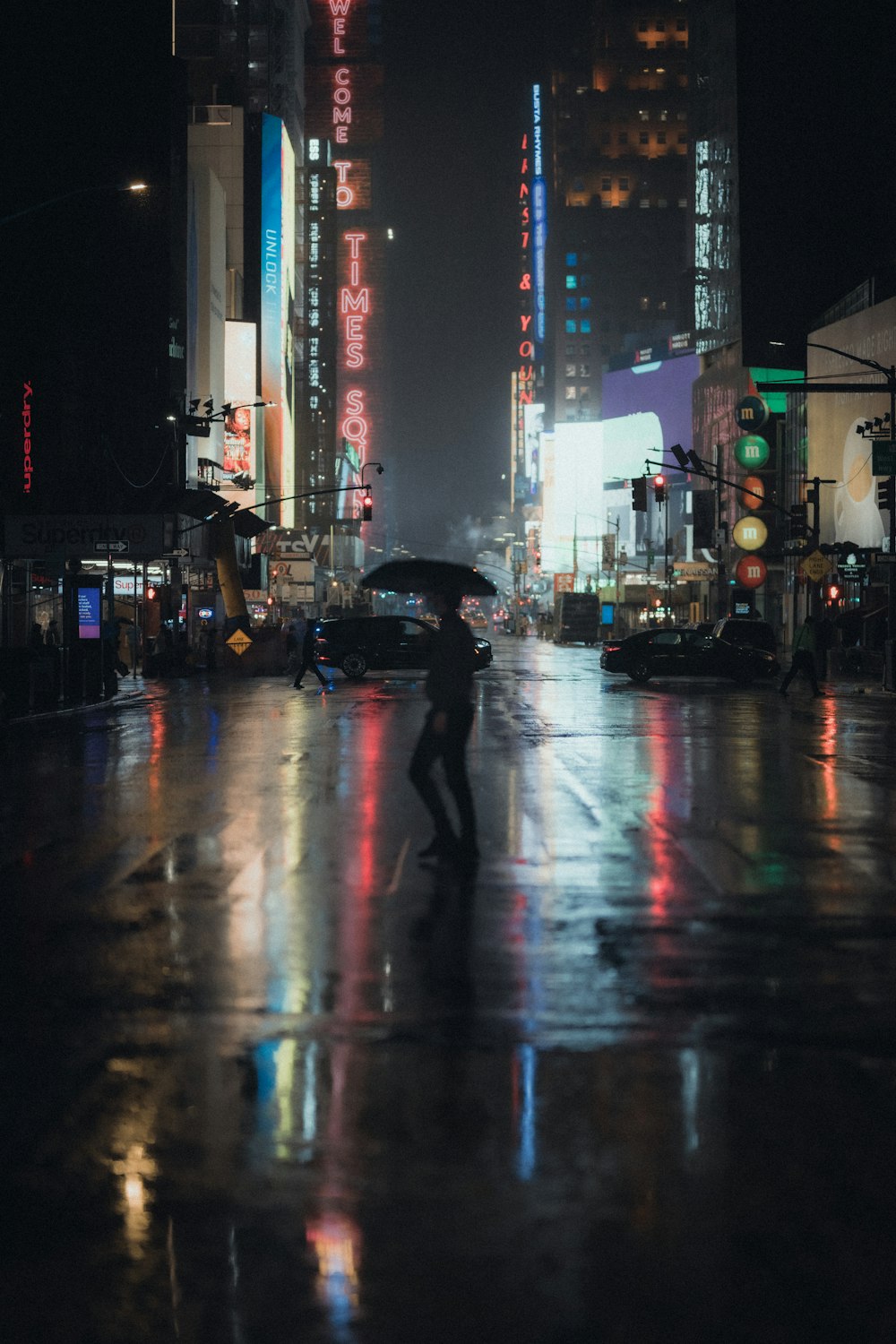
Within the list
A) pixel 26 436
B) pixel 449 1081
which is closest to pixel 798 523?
pixel 26 436

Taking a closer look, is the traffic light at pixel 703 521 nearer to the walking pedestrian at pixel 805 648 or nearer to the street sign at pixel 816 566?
the street sign at pixel 816 566

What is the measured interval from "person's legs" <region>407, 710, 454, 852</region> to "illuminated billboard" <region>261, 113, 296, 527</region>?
9233 centimetres

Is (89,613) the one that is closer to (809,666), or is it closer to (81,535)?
(81,535)

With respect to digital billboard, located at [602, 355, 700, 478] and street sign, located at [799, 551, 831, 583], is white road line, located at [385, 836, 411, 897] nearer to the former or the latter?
street sign, located at [799, 551, 831, 583]

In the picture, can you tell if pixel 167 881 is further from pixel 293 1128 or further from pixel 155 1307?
pixel 155 1307

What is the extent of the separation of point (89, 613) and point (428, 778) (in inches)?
1044

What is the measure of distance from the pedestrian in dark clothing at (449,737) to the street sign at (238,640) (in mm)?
38422

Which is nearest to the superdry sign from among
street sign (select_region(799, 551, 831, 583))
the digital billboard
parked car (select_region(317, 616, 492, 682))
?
parked car (select_region(317, 616, 492, 682))

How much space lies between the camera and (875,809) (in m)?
14.8

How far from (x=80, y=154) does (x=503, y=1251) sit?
237 ft

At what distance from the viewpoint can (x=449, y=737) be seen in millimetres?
11570

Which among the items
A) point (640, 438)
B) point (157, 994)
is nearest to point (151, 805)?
point (157, 994)

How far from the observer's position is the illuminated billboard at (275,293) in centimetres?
10388

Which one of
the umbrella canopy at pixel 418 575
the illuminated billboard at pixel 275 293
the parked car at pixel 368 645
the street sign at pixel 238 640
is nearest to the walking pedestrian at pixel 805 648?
the umbrella canopy at pixel 418 575
